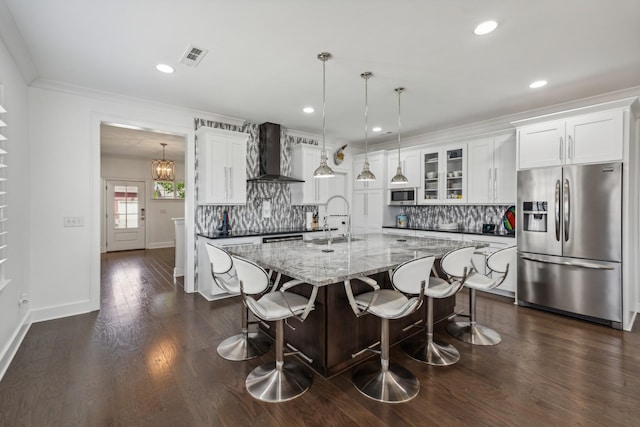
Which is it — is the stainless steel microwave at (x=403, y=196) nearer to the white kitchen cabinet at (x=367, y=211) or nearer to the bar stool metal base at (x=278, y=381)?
the white kitchen cabinet at (x=367, y=211)

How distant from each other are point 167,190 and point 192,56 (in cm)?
723

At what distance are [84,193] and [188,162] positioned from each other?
128 centimetres

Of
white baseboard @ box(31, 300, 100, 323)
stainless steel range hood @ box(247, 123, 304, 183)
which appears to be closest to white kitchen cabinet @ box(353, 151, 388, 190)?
stainless steel range hood @ box(247, 123, 304, 183)

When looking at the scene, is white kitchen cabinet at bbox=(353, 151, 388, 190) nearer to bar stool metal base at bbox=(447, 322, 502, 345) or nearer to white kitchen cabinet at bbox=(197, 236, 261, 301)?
white kitchen cabinet at bbox=(197, 236, 261, 301)

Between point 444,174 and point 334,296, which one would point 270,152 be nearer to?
point 444,174

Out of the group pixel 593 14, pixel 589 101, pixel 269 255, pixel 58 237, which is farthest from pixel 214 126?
pixel 589 101

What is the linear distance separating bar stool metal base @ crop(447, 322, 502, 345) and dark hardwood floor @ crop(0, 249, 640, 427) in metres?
0.09

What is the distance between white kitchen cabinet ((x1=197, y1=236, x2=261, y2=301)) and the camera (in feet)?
13.1

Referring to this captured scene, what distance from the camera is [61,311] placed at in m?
3.38

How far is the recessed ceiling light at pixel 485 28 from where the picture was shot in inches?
87.7

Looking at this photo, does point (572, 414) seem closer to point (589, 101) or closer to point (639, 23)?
point (639, 23)

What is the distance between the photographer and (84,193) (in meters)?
3.53

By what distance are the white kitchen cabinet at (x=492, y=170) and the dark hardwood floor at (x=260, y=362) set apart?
5.99 ft

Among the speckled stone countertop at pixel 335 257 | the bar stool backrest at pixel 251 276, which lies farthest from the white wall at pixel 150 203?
the bar stool backrest at pixel 251 276
